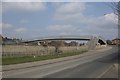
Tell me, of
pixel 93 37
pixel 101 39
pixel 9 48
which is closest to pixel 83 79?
pixel 9 48

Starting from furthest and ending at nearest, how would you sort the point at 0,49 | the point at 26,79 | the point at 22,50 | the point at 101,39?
the point at 101,39 < the point at 22,50 < the point at 0,49 < the point at 26,79

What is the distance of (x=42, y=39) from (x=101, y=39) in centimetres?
3662

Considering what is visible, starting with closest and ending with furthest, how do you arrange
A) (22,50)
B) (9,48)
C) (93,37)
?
(9,48) → (22,50) → (93,37)

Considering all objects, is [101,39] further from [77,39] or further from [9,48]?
[9,48]

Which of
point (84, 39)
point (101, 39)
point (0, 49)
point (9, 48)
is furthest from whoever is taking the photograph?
point (101, 39)

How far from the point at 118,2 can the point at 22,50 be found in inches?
2052

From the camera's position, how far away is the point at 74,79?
18344 millimetres

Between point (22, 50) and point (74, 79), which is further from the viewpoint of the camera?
point (22, 50)

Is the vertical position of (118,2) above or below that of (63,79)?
above

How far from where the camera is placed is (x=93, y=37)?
160500 mm

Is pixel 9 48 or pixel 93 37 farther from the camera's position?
pixel 93 37

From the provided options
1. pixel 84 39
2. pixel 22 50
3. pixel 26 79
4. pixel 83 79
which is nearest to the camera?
pixel 26 79

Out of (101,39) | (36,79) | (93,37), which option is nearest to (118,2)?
(36,79)

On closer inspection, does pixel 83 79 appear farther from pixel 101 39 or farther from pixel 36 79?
pixel 101 39
